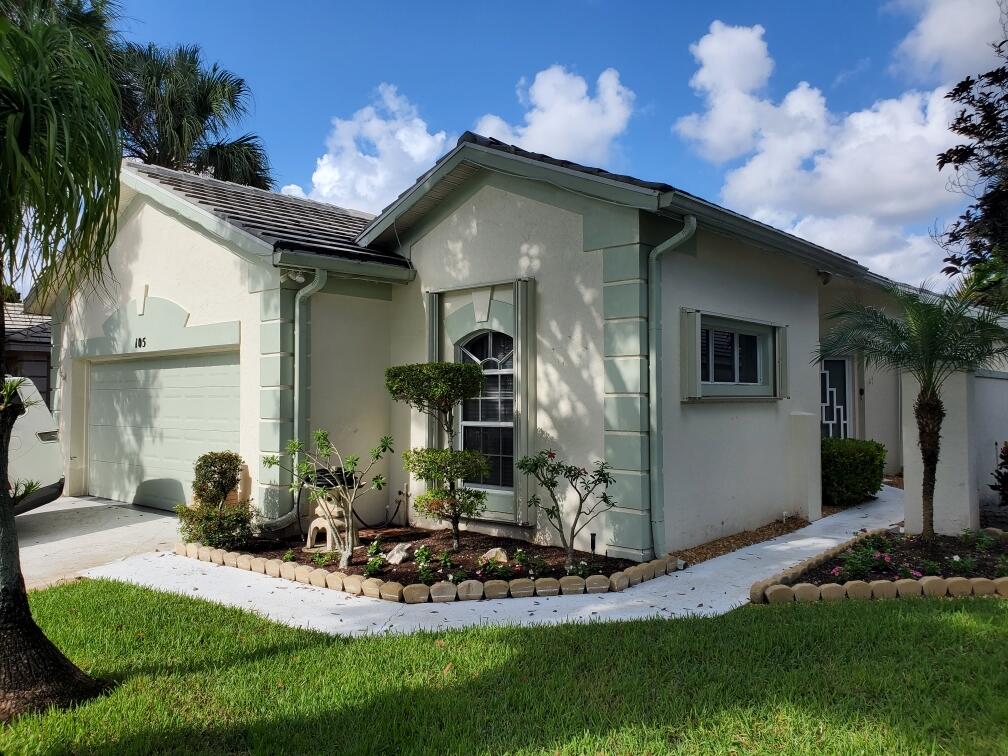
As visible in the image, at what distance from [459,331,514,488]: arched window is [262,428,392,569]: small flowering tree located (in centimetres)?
121

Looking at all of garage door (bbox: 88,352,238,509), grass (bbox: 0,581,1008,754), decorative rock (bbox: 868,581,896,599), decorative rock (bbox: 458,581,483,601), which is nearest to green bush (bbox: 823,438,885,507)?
decorative rock (bbox: 868,581,896,599)

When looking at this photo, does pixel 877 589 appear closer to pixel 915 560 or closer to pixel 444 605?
pixel 915 560

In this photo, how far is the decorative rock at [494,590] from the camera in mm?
6281

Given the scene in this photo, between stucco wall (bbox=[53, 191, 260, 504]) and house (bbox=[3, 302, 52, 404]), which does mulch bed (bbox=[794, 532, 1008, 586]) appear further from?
house (bbox=[3, 302, 52, 404])

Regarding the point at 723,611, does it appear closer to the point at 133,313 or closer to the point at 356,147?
the point at 133,313

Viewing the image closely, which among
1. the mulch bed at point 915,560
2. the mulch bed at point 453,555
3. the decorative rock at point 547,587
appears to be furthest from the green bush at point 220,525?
the mulch bed at point 915,560

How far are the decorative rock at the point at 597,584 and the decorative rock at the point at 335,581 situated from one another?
2365mm

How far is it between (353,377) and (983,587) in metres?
7.35

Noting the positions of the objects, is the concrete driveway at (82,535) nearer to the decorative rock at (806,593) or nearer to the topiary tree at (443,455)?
the topiary tree at (443,455)

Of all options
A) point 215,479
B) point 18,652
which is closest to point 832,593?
point 18,652

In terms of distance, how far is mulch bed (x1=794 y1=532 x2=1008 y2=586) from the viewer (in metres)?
6.46

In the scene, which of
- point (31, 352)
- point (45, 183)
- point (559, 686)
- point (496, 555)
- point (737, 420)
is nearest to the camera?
point (45, 183)

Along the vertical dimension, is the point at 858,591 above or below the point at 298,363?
below

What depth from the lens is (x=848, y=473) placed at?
10.7 m
